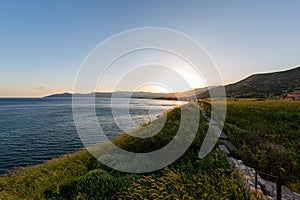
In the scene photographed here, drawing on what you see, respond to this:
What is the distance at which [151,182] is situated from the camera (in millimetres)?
7082

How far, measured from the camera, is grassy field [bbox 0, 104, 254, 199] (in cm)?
566

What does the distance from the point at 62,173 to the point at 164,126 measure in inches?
239

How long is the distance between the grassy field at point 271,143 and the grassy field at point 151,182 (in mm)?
2168

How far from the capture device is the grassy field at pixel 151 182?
566 cm

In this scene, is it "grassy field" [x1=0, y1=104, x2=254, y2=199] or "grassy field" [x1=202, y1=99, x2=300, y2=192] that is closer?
"grassy field" [x1=0, y1=104, x2=254, y2=199]

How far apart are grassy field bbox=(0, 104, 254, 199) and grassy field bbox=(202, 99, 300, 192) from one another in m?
2.17

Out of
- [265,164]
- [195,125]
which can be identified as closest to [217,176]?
[265,164]

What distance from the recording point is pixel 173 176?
6570 mm

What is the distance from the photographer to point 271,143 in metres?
11.6

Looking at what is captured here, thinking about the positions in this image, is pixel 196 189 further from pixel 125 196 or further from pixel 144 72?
pixel 144 72

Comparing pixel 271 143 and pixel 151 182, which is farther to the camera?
pixel 271 143

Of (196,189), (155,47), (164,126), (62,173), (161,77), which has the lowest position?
(62,173)

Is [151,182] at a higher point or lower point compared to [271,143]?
Result: lower

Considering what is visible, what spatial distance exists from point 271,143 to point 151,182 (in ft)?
25.5
